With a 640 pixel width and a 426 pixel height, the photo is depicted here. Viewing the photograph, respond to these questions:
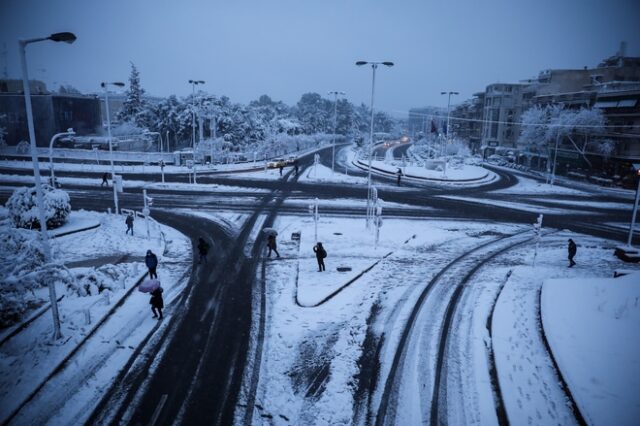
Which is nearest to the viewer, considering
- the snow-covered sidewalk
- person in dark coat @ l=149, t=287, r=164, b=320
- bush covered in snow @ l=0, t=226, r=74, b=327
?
the snow-covered sidewalk

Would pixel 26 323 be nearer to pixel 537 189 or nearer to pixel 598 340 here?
pixel 598 340

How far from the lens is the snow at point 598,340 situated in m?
8.59

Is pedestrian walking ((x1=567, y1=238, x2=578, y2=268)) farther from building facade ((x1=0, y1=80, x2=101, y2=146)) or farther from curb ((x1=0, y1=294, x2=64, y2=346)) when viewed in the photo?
building facade ((x1=0, y1=80, x2=101, y2=146))

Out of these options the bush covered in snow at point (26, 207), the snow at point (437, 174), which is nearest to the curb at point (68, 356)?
the bush covered in snow at point (26, 207)

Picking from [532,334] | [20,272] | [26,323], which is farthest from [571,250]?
[26,323]

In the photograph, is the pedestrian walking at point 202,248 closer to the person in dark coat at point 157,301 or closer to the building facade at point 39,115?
the person in dark coat at point 157,301

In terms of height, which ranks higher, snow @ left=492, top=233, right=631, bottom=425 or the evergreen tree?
the evergreen tree

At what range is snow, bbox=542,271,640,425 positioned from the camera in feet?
28.2

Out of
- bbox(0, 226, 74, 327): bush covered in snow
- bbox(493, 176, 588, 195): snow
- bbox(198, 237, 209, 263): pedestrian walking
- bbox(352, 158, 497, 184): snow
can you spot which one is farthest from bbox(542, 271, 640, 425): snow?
bbox(352, 158, 497, 184): snow

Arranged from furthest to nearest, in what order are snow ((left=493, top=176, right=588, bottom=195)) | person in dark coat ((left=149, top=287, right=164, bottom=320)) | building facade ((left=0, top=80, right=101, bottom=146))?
building facade ((left=0, top=80, right=101, bottom=146)) < snow ((left=493, top=176, right=588, bottom=195)) < person in dark coat ((left=149, top=287, right=164, bottom=320))

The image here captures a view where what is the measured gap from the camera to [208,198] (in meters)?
30.8

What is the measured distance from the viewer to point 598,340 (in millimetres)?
11047

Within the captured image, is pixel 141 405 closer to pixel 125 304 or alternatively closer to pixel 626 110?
pixel 125 304

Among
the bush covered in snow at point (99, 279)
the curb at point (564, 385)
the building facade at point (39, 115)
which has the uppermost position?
the building facade at point (39, 115)
